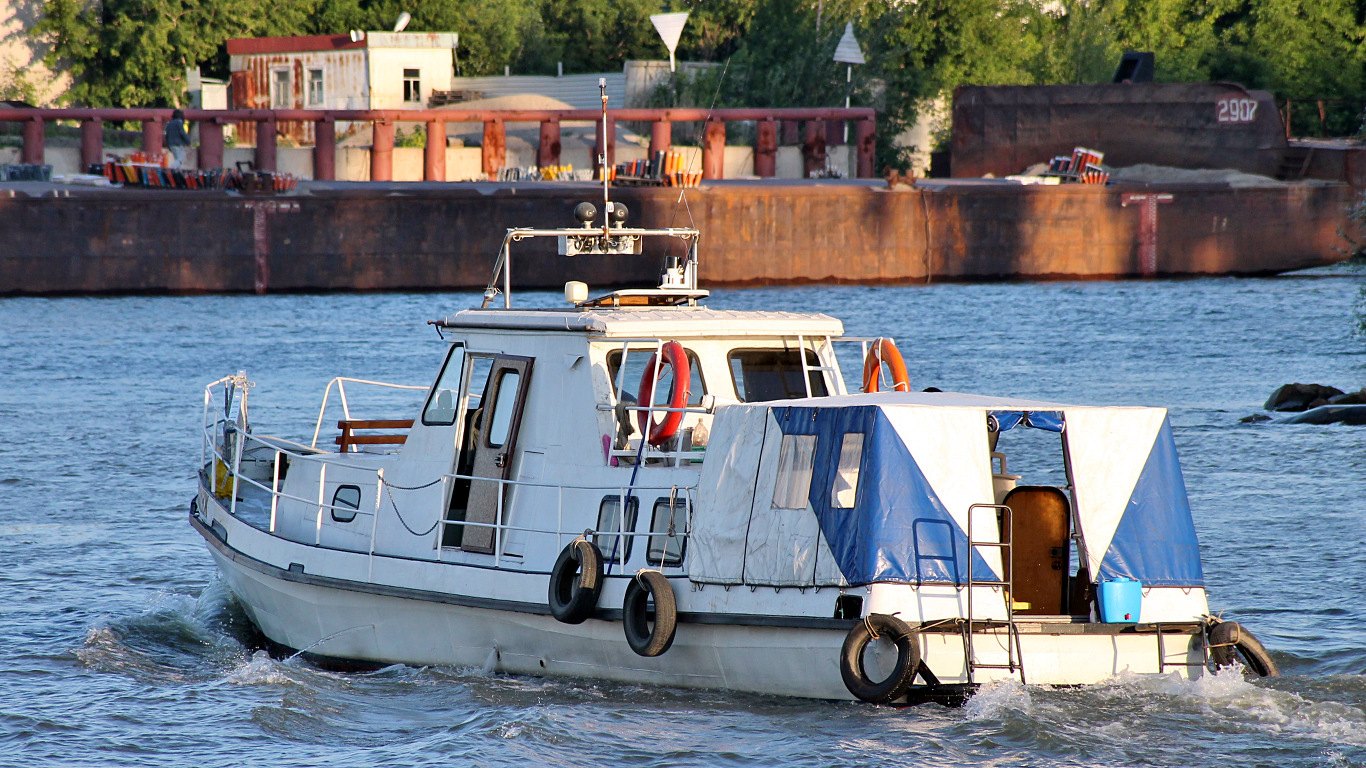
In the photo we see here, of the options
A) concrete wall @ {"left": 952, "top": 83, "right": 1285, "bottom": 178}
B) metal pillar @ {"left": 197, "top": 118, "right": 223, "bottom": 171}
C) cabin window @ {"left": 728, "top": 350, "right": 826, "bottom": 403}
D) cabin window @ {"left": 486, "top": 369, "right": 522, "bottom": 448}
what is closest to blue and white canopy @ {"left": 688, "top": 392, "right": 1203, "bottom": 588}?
cabin window @ {"left": 728, "top": 350, "right": 826, "bottom": 403}

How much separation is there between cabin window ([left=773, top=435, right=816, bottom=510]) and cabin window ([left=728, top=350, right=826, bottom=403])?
6.22 ft

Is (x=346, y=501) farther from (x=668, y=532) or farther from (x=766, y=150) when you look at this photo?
(x=766, y=150)

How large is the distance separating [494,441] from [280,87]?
6574 centimetres

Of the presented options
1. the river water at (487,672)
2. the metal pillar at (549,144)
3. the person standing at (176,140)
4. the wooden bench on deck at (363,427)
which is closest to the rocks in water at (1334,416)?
the river water at (487,672)

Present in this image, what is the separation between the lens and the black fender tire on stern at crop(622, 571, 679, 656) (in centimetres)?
926

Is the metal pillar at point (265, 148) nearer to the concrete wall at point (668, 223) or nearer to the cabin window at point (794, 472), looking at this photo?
the concrete wall at point (668, 223)

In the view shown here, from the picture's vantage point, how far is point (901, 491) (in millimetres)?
8703

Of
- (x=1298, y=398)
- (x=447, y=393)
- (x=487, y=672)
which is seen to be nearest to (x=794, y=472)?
(x=487, y=672)

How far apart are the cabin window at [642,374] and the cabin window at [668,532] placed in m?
1.06

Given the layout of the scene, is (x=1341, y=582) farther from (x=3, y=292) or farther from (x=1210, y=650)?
(x=3, y=292)

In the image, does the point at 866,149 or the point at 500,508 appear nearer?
the point at 500,508

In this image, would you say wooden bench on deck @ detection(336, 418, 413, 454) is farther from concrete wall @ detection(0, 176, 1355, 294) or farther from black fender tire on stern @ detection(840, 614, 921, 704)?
concrete wall @ detection(0, 176, 1355, 294)

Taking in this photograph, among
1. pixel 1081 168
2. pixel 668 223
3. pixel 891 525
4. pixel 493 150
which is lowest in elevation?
pixel 891 525

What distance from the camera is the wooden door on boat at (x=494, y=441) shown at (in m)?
10.8
